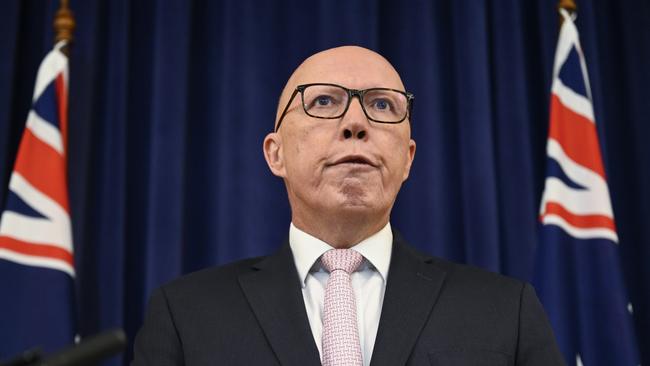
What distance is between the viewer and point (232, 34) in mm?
2932

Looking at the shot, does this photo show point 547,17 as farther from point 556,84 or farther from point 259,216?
point 259,216

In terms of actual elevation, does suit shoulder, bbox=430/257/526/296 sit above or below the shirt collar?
below

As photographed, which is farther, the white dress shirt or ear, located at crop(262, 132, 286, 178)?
ear, located at crop(262, 132, 286, 178)

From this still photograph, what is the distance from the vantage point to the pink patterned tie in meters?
1.44

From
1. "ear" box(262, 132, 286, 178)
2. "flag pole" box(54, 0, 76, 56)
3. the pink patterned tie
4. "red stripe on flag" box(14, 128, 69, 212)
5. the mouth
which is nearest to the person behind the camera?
the pink patterned tie

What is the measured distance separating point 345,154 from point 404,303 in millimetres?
344

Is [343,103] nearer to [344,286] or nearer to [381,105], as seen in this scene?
[381,105]

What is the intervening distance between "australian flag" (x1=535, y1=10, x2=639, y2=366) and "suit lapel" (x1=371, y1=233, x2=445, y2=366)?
3.54 feet

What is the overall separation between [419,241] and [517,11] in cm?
106

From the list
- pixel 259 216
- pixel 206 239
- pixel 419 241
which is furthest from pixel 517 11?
pixel 206 239

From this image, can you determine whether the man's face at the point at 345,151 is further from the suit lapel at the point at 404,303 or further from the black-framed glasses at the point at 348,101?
the suit lapel at the point at 404,303

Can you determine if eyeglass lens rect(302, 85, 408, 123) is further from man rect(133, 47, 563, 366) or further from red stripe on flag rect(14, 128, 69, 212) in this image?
red stripe on flag rect(14, 128, 69, 212)

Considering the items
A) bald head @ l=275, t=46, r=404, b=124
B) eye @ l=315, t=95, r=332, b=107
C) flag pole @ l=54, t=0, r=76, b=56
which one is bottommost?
eye @ l=315, t=95, r=332, b=107

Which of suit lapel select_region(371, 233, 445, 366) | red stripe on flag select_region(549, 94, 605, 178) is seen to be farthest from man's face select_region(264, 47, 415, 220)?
red stripe on flag select_region(549, 94, 605, 178)
